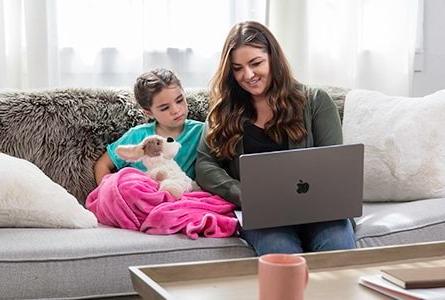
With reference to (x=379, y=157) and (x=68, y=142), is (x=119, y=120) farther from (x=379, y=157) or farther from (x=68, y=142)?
(x=379, y=157)

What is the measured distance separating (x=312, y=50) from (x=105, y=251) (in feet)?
5.32

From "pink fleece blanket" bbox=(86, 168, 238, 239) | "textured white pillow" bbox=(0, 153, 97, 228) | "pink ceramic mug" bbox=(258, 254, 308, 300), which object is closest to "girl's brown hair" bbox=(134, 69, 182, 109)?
"pink fleece blanket" bbox=(86, 168, 238, 239)

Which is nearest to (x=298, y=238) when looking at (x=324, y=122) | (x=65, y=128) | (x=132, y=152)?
(x=324, y=122)

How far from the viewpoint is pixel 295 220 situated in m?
2.08

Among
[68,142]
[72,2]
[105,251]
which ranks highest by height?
[72,2]

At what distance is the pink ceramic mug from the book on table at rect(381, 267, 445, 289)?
12.6 inches

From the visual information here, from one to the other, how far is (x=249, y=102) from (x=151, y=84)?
316 millimetres

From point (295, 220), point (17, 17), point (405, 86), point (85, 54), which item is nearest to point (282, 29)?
point (405, 86)

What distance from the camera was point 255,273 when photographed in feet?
5.70

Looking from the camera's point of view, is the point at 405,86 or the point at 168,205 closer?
the point at 168,205

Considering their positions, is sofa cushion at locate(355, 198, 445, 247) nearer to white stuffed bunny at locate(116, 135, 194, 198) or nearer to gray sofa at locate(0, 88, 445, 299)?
gray sofa at locate(0, 88, 445, 299)

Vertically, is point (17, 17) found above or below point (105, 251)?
above

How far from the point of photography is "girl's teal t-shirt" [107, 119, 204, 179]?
103 inches

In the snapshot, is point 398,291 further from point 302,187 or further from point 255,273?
point 302,187
